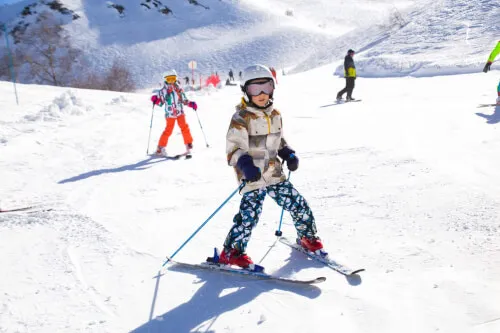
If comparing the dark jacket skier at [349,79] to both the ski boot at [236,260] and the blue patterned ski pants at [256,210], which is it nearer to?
the blue patterned ski pants at [256,210]

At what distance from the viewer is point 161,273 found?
11.2 ft

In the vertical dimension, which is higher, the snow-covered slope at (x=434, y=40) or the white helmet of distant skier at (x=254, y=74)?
the snow-covered slope at (x=434, y=40)

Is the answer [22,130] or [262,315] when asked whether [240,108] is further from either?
[22,130]

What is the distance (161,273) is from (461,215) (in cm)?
284

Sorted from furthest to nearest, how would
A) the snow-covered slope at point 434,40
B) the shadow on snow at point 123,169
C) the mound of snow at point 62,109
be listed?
1. the snow-covered slope at point 434,40
2. the mound of snow at point 62,109
3. the shadow on snow at point 123,169

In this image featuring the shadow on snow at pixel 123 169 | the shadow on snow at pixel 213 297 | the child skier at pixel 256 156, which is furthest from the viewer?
the shadow on snow at pixel 123 169

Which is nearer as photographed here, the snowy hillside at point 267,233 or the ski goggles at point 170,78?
the snowy hillside at point 267,233

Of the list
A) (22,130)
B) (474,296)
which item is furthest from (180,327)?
(22,130)

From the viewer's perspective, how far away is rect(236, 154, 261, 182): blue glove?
296 centimetres

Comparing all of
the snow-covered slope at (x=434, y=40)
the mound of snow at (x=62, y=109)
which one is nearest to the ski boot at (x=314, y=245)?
the mound of snow at (x=62, y=109)

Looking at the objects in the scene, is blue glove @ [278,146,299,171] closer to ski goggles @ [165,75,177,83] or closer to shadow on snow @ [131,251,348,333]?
shadow on snow @ [131,251,348,333]

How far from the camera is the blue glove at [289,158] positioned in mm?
3340

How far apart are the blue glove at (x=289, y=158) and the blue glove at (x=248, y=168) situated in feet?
1.41

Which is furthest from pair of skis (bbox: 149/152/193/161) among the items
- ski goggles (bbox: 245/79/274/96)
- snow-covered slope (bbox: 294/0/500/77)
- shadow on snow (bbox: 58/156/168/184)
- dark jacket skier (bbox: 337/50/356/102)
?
snow-covered slope (bbox: 294/0/500/77)
